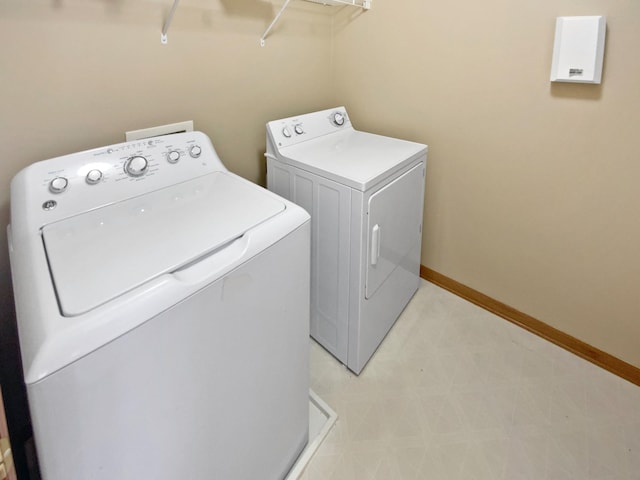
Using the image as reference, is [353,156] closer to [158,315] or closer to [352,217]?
[352,217]

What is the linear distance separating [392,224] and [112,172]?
1082 millimetres

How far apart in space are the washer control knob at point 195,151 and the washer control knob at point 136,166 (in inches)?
6.6

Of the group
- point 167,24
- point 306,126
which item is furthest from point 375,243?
point 167,24

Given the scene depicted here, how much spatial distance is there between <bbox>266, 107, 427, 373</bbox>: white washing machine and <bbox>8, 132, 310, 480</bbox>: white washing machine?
395mm

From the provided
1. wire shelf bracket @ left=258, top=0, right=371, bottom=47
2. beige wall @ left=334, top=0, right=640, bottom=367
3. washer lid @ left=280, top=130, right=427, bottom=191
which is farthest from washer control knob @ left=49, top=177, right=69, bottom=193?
beige wall @ left=334, top=0, right=640, bottom=367

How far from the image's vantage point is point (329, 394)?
1.64 metres

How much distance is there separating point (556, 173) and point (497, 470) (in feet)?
3.91

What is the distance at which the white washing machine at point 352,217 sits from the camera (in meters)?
1.50

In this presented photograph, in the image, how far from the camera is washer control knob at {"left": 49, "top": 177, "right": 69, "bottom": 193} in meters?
1.08

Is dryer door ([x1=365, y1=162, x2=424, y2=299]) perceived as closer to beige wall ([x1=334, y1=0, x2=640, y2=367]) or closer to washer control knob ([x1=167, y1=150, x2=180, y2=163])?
beige wall ([x1=334, y1=0, x2=640, y2=367])

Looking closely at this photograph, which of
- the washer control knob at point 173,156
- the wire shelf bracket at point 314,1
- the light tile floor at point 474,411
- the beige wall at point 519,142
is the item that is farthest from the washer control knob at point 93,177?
the beige wall at point 519,142

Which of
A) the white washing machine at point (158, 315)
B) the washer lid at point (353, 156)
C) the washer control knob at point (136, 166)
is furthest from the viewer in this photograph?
the washer lid at point (353, 156)

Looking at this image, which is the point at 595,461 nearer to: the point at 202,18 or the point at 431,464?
the point at 431,464

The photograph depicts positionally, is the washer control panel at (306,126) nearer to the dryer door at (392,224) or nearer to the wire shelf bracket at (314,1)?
the wire shelf bracket at (314,1)
